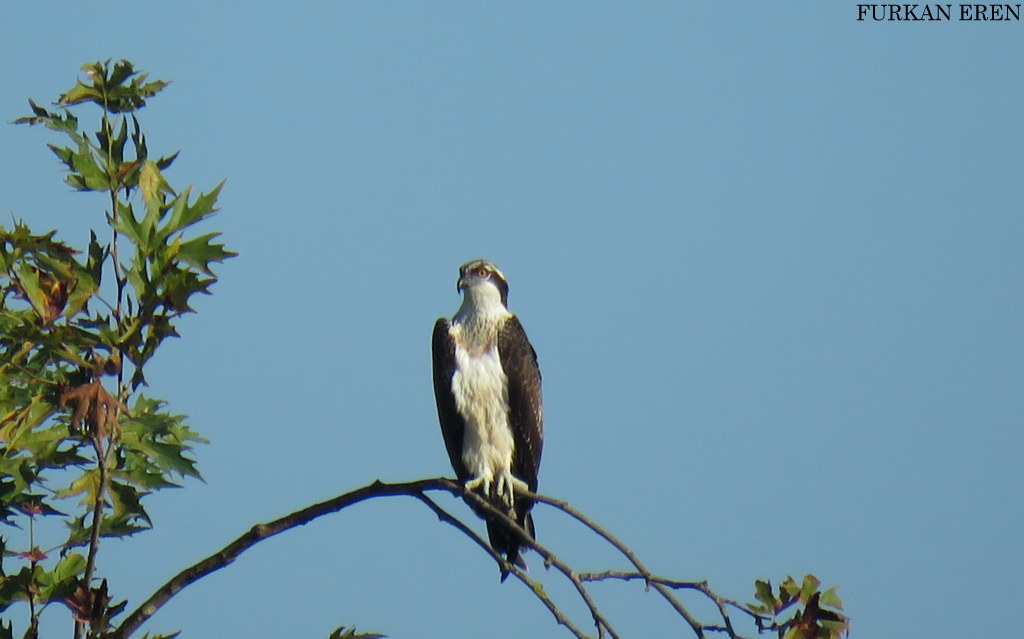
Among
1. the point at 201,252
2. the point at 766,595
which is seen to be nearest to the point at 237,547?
the point at 201,252

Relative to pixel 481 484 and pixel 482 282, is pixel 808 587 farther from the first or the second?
pixel 482 282

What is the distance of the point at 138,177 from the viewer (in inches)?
182

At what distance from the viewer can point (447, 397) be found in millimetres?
7906

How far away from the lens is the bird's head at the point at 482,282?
823cm

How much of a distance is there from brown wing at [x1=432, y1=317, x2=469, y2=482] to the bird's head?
0.90 ft

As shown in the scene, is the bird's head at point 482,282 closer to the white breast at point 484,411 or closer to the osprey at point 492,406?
the osprey at point 492,406

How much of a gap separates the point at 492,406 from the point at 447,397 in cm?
30

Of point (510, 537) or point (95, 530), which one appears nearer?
point (95, 530)

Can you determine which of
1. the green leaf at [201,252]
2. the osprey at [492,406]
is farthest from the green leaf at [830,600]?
the osprey at [492,406]

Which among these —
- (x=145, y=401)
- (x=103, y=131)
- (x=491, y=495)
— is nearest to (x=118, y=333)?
(x=145, y=401)

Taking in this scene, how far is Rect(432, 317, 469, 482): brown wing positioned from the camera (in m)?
Answer: 7.83

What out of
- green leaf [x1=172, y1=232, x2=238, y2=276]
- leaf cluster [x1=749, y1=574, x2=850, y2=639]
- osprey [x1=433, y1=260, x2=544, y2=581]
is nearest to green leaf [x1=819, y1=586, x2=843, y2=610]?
leaf cluster [x1=749, y1=574, x2=850, y2=639]

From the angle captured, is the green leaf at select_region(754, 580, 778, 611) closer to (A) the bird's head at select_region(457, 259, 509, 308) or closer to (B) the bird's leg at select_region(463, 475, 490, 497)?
(B) the bird's leg at select_region(463, 475, 490, 497)

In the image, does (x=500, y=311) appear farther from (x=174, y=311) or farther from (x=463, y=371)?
(x=174, y=311)
